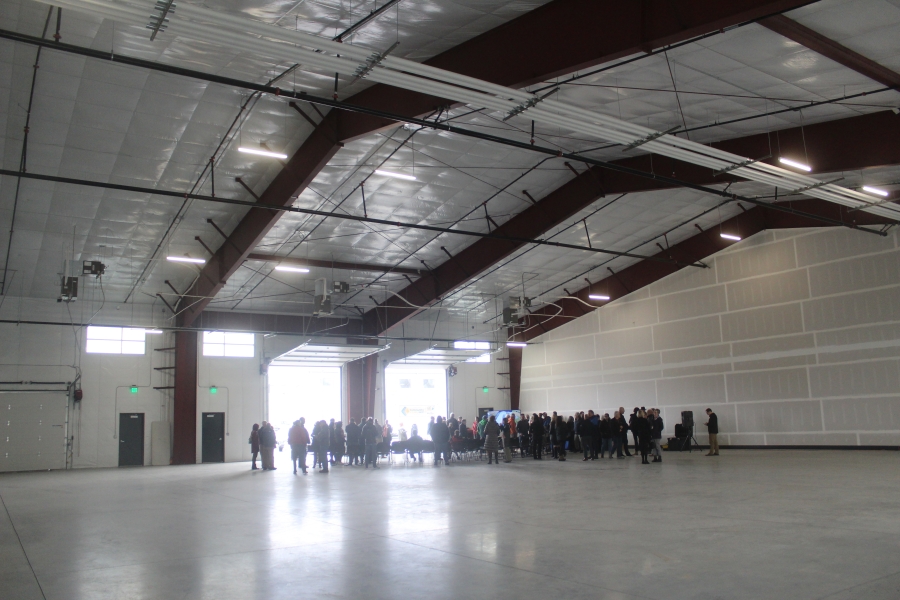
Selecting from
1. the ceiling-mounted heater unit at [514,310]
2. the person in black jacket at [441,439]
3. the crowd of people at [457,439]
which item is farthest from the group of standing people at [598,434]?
the ceiling-mounted heater unit at [514,310]

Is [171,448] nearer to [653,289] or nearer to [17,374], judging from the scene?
[17,374]

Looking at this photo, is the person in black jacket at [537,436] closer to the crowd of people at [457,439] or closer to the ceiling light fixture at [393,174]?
the crowd of people at [457,439]

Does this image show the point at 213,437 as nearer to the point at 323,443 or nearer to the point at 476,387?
the point at 323,443

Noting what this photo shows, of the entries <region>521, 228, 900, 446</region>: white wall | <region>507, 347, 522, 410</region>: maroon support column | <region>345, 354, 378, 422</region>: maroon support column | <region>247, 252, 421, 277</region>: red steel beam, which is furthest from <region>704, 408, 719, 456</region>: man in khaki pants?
<region>345, 354, 378, 422</region>: maroon support column

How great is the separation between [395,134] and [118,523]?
325 inches

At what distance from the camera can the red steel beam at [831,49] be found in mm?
9102

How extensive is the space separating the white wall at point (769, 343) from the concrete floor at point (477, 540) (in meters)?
7.21

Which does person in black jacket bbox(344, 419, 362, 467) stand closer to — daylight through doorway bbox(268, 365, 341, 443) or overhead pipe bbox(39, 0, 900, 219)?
daylight through doorway bbox(268, 365, 341, 443)

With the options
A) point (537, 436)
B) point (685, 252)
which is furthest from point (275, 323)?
point (685, 252)

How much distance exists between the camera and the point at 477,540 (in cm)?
645

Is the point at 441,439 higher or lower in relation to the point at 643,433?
lower

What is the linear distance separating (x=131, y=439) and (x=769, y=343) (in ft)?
68.3

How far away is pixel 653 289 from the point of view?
78.8ft

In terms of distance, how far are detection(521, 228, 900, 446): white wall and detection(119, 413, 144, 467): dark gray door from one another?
16162mm
